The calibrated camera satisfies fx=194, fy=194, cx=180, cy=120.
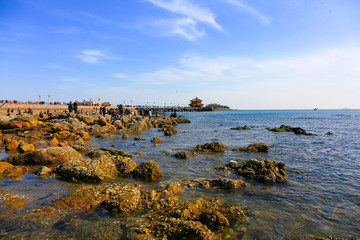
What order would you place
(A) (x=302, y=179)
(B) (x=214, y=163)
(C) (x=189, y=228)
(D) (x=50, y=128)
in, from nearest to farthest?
(C) (x=189, y=228)
(A) (x=302, y=179)
(B) (x=214, y=163)
(D) (x=50, y=128)

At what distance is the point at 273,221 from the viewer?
5.57 metres

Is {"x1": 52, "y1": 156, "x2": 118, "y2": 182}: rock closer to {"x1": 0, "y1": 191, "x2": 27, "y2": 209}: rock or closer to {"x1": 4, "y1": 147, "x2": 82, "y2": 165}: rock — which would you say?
{"x1": 4, "y1": 147, "x2": 82, "y2": 165}: rock

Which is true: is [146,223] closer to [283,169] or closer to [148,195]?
[148,195]

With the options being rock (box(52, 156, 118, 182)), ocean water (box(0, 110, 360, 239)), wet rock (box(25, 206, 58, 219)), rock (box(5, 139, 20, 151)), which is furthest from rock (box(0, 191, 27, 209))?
rock (box(5, 139, 20, 151))

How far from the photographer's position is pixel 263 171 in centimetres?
918

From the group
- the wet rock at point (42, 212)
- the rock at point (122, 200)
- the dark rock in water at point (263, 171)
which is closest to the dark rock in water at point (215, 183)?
the dark rock in water at point (263, 171)

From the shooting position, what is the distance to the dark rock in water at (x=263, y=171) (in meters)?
8.83

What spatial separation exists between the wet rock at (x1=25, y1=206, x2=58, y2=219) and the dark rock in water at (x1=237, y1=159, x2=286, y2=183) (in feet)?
25.5

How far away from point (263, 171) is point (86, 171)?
794 cm

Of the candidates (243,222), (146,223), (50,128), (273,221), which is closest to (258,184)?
(273,221)

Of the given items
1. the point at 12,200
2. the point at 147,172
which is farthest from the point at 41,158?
the point at 147,172

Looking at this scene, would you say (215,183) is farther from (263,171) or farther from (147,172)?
(147,172)

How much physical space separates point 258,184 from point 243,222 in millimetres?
3516

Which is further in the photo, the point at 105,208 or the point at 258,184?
the point at 258,184
